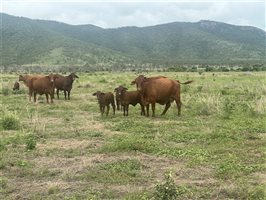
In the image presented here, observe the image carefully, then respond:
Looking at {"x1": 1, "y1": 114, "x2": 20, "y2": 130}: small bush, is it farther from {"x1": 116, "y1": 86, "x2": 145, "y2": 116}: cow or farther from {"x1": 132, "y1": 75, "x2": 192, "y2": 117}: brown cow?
{"x1": 132, "y1": 75, "x2": 192, "y2": 117}: brown cow

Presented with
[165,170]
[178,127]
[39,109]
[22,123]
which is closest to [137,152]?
[165,170]

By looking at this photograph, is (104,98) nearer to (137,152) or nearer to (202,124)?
(202,124)

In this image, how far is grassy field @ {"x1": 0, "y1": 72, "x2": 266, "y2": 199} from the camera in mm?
8773

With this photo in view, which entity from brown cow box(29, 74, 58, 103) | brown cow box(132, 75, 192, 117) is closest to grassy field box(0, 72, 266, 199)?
brown cow box(132, 75, 192, 117)

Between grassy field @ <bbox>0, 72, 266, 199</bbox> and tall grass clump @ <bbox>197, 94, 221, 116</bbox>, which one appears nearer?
grassy field @ <bbox>0, 72, 266, 199</bbox>

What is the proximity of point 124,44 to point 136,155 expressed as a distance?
144140mm

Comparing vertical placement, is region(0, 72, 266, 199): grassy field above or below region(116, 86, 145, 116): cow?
below

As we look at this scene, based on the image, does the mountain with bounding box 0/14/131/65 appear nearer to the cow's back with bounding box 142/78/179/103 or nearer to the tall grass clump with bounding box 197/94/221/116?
the tall grass clump with bounding box 197/94/221/116

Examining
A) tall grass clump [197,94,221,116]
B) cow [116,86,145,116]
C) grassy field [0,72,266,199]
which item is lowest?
grassy field [0,72,266,199]

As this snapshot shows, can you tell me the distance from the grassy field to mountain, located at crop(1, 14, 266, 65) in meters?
88.9

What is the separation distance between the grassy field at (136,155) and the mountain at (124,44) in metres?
88.9

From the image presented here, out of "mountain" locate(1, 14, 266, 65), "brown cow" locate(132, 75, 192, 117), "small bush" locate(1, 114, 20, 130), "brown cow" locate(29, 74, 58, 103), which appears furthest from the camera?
"mountain" locate(1, 14, 266, 65)

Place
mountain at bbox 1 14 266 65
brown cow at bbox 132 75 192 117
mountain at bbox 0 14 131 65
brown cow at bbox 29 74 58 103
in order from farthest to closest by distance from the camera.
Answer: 1. mountain at bbox 1 14 266 65
2. mountain at bbox 0 14 131 65
3. brown cow at bbox 29 74 58 103
4. brown cow at bbox 132 75 192 117

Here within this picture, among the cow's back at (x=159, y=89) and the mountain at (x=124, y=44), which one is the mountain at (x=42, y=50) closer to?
the mountain at (x=124, y=44)
